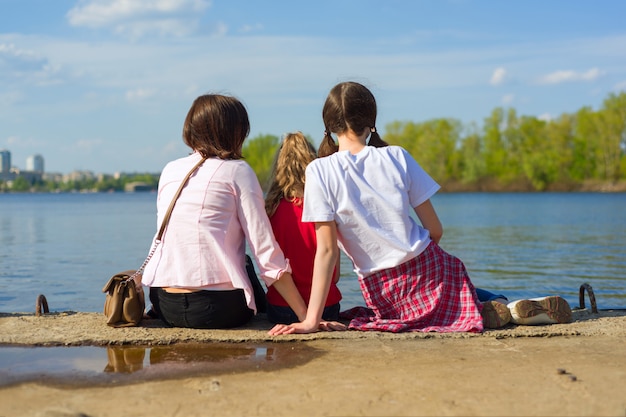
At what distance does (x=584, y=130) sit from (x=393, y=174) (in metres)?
81.2

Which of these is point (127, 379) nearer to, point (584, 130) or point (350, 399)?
point (350, 399)

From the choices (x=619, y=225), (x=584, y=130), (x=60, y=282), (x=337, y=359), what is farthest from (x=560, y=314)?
(x=584, y=130)

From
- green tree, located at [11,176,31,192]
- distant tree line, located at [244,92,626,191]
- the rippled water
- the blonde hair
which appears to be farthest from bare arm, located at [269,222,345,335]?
green tree, located at [11,176,31,192]

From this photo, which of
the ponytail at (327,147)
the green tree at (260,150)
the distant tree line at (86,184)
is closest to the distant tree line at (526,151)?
the green tree at (260,150)

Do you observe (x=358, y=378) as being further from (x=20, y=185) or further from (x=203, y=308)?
(x=20, y=185)

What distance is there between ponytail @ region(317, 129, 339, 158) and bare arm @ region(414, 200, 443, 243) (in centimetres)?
73

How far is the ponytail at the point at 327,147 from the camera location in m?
4.70

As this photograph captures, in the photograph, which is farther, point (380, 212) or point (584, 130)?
point (584, 130)

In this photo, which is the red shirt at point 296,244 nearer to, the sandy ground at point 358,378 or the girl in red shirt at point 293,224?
the girl in red shirt at point 293,224

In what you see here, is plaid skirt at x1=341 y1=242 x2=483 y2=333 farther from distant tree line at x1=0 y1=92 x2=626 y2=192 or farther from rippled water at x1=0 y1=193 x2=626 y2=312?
distant tree line at x1=0 y1=92 x2=626 y2=192

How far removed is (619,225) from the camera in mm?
27328

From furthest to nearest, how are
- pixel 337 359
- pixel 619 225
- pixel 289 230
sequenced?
pixel 619 225, pixel 289 230, pixel 337 359

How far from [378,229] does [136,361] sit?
1.66m

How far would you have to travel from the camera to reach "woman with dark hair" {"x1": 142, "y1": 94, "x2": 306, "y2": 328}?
14.0 feet
